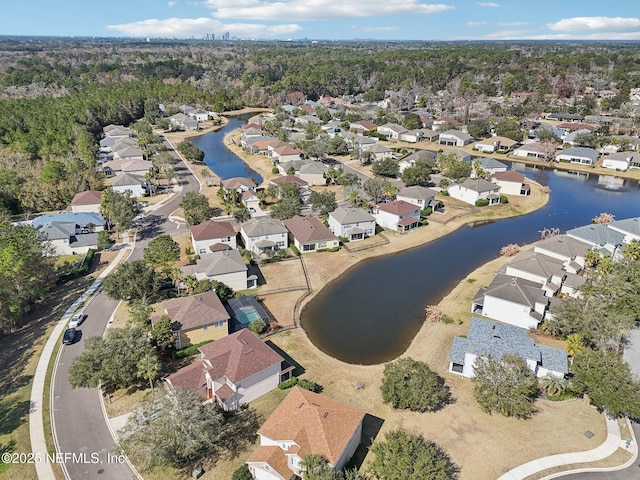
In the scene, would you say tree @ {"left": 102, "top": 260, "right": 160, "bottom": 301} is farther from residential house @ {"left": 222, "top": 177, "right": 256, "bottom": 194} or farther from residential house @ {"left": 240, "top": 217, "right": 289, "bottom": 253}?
residential house @ {"left": 222, "top": 177, "right": 256, "bottom": 194}

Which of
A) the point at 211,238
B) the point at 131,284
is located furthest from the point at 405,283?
the point at 131,284

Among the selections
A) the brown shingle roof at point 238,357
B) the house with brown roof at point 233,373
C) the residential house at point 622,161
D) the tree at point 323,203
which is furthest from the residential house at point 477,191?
the brown shingle roof at point 238,357

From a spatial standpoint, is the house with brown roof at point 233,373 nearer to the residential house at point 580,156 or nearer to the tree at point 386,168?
the tree at point 386,168

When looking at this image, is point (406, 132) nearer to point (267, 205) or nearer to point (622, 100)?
point (267, 205)

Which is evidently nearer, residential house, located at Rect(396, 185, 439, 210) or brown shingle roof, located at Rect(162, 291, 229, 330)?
brown shingle roof, located at Rect(162, 291, 229, 330)

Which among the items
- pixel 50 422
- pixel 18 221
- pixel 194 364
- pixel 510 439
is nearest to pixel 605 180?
pixel 510 439

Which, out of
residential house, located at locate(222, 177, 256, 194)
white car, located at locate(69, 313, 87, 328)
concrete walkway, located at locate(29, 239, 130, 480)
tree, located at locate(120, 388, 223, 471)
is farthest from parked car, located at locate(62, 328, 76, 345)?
residential house, located at locate(222, 177, 256, 194)
